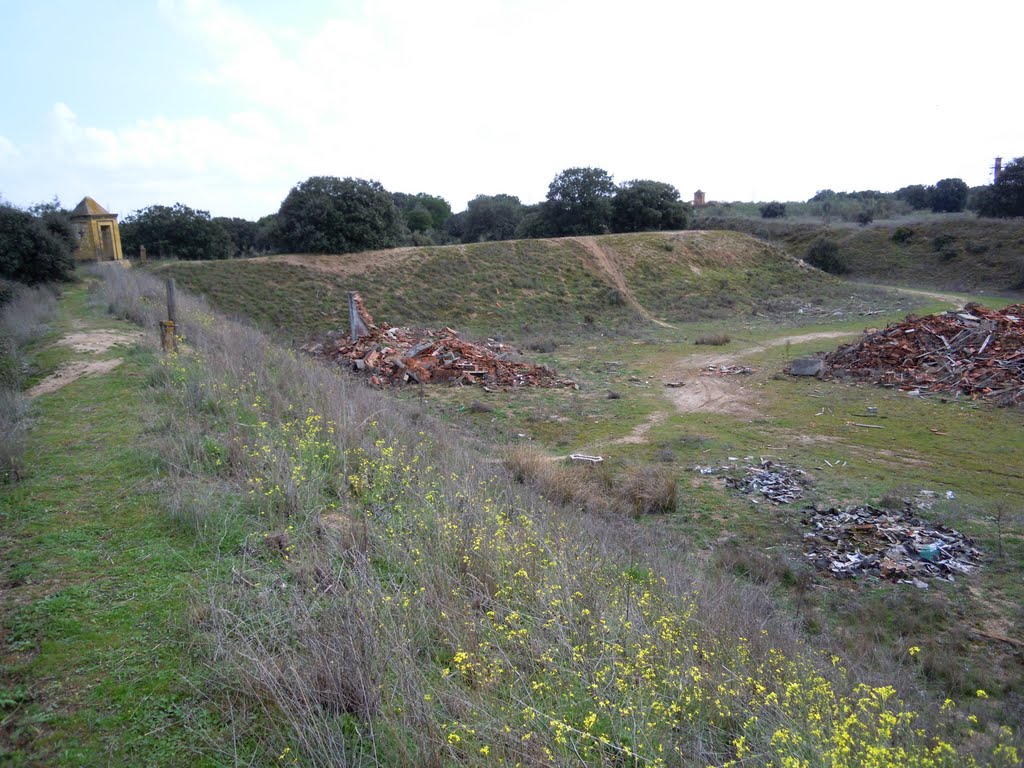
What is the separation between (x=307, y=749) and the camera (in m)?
2.67

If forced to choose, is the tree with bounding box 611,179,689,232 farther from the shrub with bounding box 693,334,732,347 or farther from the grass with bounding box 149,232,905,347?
the shrub with bounding box 693,334,732,347

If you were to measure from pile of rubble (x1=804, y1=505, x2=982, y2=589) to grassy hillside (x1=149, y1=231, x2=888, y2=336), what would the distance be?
750 inches

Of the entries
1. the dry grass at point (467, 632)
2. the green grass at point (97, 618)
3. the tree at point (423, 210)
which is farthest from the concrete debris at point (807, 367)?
the tree at point (423, 210)

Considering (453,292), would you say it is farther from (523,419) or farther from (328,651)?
(328,651)

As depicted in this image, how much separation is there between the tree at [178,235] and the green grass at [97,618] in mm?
A: 29723

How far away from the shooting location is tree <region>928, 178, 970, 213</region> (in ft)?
188

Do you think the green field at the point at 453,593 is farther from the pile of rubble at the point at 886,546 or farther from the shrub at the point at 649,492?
the pile of rubble at the point at 886,546

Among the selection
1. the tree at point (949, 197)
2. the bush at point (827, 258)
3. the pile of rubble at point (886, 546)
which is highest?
the tree at point (949, 197)

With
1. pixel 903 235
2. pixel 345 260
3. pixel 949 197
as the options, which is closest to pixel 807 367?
pixel 345 260

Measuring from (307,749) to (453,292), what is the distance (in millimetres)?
26527

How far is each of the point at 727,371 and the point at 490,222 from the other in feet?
111

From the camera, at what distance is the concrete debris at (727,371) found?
16.7m

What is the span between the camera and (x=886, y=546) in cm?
667

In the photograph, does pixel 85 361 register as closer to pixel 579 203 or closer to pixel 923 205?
pixel 579 203
